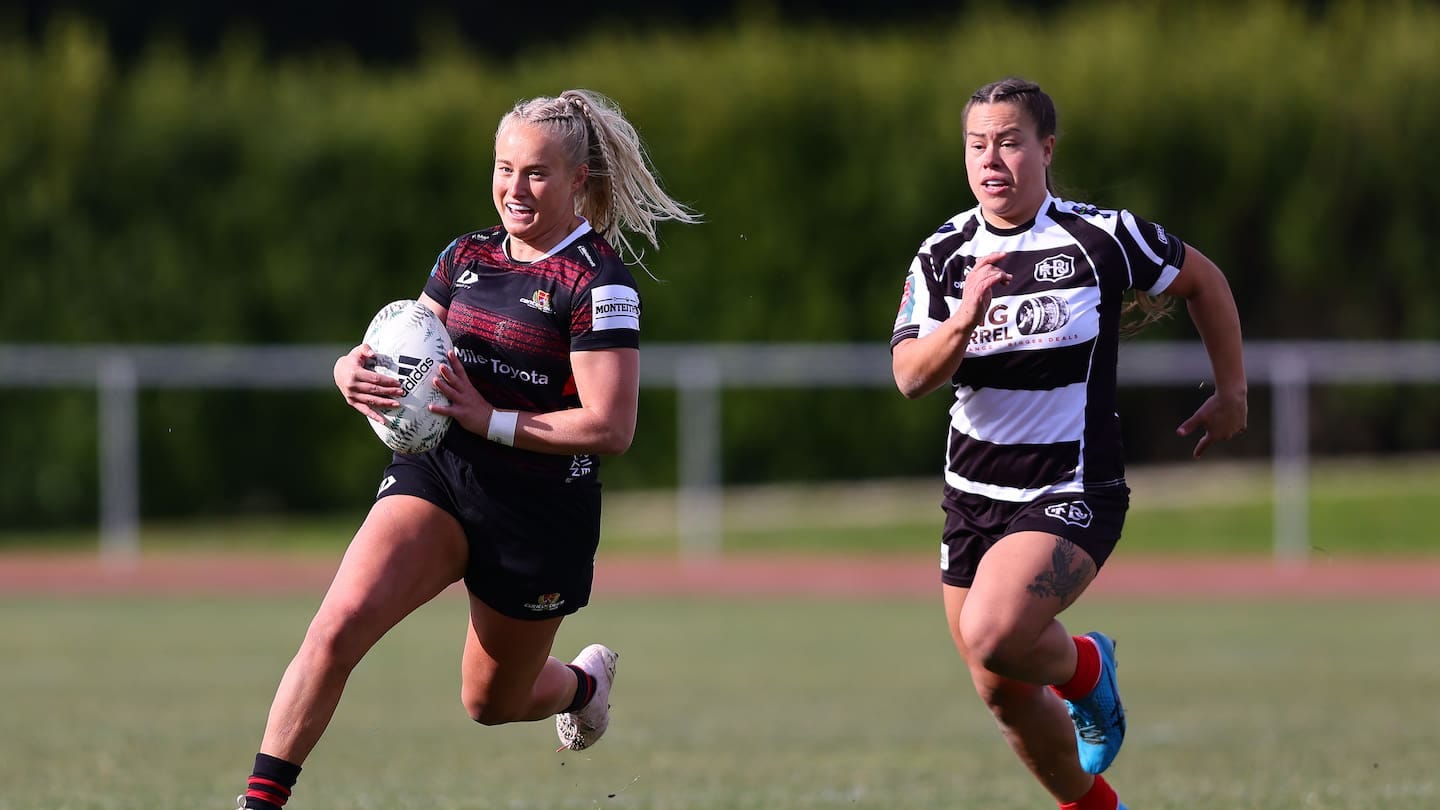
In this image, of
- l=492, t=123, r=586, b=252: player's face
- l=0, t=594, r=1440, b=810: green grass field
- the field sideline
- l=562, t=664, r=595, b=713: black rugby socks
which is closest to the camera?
l=492, t=123, r=586, b=252: player's face

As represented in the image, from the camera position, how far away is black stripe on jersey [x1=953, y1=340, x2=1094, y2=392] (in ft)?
17.6

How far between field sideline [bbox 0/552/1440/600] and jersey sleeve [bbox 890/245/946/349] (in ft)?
37.8

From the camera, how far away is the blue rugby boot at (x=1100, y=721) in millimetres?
5605

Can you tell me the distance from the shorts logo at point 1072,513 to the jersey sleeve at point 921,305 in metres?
0.61

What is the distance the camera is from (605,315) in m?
5.17

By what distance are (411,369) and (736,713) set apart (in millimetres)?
5092

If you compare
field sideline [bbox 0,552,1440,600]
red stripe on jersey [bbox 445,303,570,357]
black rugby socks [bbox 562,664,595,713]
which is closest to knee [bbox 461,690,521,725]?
black rugby socks [bbox 562,664,595,713]

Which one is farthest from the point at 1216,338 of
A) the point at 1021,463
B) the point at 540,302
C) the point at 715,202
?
the point at 715,202

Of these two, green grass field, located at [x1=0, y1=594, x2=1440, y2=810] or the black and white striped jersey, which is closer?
the black and white striped jersey

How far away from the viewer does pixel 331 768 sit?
7.81 meters

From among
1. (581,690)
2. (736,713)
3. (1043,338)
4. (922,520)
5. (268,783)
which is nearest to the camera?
(268,783)

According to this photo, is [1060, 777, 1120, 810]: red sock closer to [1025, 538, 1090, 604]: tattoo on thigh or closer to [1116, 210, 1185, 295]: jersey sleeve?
[1025, 538, 1090, 604]: tattoo on thigh

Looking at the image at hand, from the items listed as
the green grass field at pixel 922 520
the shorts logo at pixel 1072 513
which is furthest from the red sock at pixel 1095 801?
the green grass field at pixel 922 520

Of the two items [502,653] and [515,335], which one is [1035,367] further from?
[502,653]
